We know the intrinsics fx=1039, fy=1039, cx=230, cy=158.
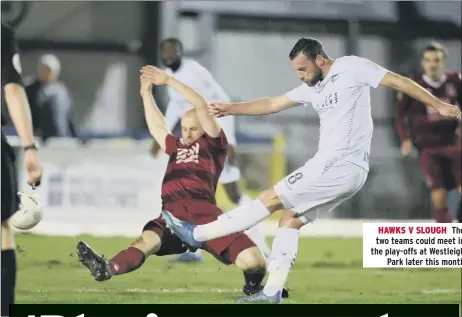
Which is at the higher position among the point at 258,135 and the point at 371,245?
the point at 258,135

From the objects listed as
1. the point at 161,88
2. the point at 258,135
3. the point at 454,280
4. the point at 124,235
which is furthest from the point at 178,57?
the point at 454,280

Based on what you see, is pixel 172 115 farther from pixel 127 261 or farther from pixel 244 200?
pixel 127 261

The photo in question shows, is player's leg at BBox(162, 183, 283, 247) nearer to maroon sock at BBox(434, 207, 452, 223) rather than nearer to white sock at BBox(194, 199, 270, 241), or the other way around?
white sock at BBox(194, 199, 270, 241)

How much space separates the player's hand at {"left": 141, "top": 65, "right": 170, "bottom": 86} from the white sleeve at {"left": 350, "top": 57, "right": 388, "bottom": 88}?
890 millimetres

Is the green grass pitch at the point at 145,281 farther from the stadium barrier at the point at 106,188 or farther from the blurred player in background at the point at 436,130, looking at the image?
the blurred player in background at the point at 436,130

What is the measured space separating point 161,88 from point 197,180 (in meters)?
0.47

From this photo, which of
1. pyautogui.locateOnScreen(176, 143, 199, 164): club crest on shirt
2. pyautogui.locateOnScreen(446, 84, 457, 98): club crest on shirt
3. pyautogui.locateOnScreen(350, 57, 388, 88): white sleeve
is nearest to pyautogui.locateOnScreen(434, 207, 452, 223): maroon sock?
pyautogui.locateOnScreen(446, 84, 457, 98): club crest on shirt

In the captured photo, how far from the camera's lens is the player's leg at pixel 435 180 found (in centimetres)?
509

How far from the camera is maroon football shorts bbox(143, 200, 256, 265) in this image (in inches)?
192

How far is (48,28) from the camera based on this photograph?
4.97 m

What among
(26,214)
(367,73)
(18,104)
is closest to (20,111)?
(18,104)

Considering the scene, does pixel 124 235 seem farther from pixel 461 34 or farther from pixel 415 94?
pixel 461 34

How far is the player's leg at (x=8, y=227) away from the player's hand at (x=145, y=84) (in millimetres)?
704

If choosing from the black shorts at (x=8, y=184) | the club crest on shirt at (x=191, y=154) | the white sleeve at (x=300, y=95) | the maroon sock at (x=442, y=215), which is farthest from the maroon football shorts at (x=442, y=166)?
the black shorts at (x=8, y=184)
